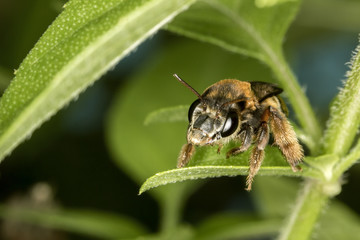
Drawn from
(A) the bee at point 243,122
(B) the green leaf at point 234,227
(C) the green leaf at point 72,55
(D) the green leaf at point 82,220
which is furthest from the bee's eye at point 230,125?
(D) the green leaf at point 82,220

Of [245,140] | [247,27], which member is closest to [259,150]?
[245,140]

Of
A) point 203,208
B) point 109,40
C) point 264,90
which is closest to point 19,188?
point 203,208

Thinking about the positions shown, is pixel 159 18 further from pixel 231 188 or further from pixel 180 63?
pixel 231 188

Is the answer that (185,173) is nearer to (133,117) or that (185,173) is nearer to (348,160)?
(348,160)

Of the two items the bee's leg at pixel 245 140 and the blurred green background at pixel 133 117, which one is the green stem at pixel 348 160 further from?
the blurred green background at pixel 133 117

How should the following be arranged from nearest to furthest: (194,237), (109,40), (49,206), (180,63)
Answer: (109,40), (194,237), (49,206), (180,63)

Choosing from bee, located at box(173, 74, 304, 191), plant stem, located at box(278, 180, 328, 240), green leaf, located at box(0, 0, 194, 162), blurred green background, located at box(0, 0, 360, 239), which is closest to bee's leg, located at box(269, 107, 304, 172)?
bee, located at box(173, 74, 304, 191)

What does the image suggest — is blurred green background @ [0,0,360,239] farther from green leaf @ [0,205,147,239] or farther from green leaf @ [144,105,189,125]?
green leaf @ [144,105,189,125]
